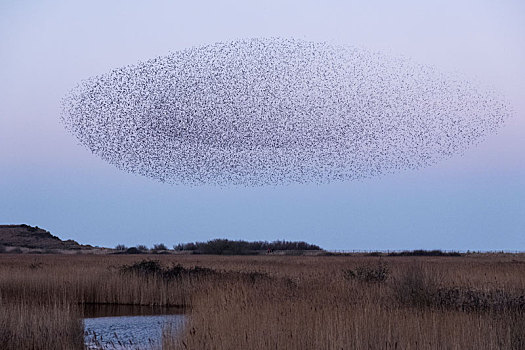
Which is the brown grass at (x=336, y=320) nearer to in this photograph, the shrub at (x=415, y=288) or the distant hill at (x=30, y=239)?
the shrub at (x=415, y=288)

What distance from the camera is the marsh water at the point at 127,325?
13.6 meters

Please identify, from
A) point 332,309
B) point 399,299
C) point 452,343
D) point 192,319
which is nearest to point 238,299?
point 192,319

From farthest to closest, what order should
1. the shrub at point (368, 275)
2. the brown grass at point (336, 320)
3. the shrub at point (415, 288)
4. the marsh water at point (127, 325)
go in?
the shrub at point (368, 275) < the shrub at point (415, 288) < the marsh water at point (127, 325) < the brown grass at point (336, 320)

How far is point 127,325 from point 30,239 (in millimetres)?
89159

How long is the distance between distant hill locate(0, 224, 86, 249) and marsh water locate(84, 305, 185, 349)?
3033 inches

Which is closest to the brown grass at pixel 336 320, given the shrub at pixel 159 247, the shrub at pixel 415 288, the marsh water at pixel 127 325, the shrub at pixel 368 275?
the shrub at pixel 415 288

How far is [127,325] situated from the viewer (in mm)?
16953

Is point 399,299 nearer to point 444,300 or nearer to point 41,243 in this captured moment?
point 444,300

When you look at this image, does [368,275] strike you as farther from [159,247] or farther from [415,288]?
[159,247]

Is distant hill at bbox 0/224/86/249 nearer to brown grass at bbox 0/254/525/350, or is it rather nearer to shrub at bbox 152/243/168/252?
shrub at bbox 152/243/168/252

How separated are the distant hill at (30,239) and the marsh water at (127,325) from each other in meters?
77.0

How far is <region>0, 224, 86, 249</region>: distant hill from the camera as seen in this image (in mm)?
94438

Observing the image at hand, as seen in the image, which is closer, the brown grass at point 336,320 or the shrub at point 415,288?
the brown grass at point 336,320

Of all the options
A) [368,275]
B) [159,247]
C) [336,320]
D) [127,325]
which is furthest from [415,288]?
[159,247]
